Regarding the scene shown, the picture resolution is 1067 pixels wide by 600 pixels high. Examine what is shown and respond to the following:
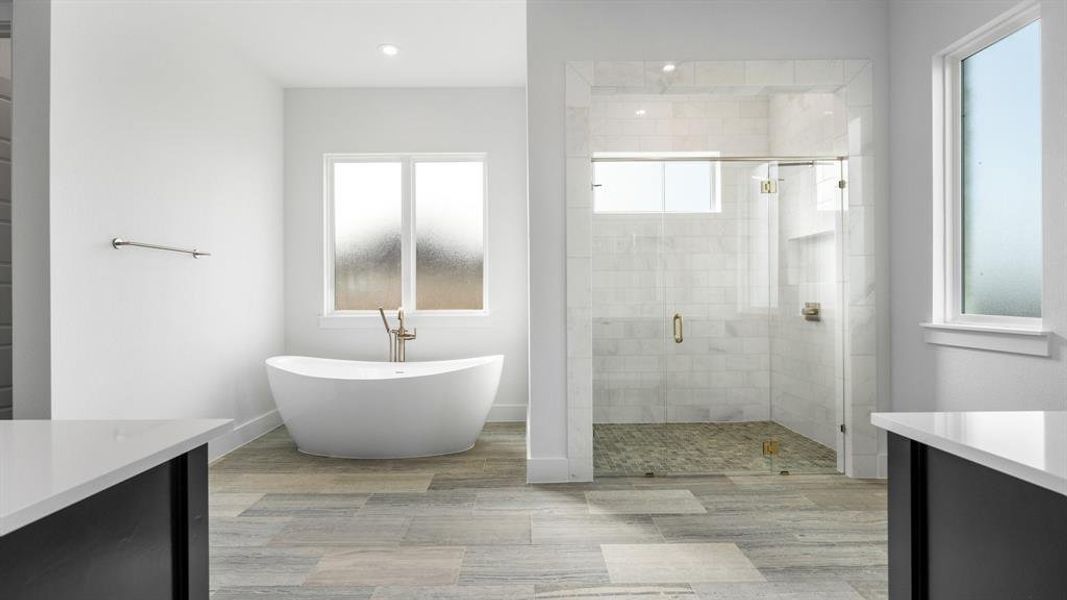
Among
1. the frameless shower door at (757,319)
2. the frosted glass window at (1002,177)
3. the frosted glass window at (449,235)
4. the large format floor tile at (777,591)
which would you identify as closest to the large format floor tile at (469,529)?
the large format floor tile at (777,591)

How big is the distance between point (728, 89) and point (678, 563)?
2330mm

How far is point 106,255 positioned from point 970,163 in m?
3.85

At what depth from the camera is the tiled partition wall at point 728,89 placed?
10.4 ft

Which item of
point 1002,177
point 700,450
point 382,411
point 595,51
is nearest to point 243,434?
point 382,411

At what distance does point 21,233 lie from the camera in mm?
2432

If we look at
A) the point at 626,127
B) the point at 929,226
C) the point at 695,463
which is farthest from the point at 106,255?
the point at 929,226

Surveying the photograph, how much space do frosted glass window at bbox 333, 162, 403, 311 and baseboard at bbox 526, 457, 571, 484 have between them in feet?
7.11

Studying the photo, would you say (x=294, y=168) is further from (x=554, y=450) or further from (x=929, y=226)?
(x=929, y=226)

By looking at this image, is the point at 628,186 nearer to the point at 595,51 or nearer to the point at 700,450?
the point at 595,51

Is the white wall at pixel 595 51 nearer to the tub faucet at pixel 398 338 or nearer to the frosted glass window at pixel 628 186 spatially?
the frosted glass window at pixel 628 186

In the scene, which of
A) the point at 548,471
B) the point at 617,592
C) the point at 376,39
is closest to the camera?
the point at 617,592

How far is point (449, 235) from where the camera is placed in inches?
193

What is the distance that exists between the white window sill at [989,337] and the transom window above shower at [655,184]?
1.17 metres

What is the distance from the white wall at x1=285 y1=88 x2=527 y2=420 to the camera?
4.76 meters
